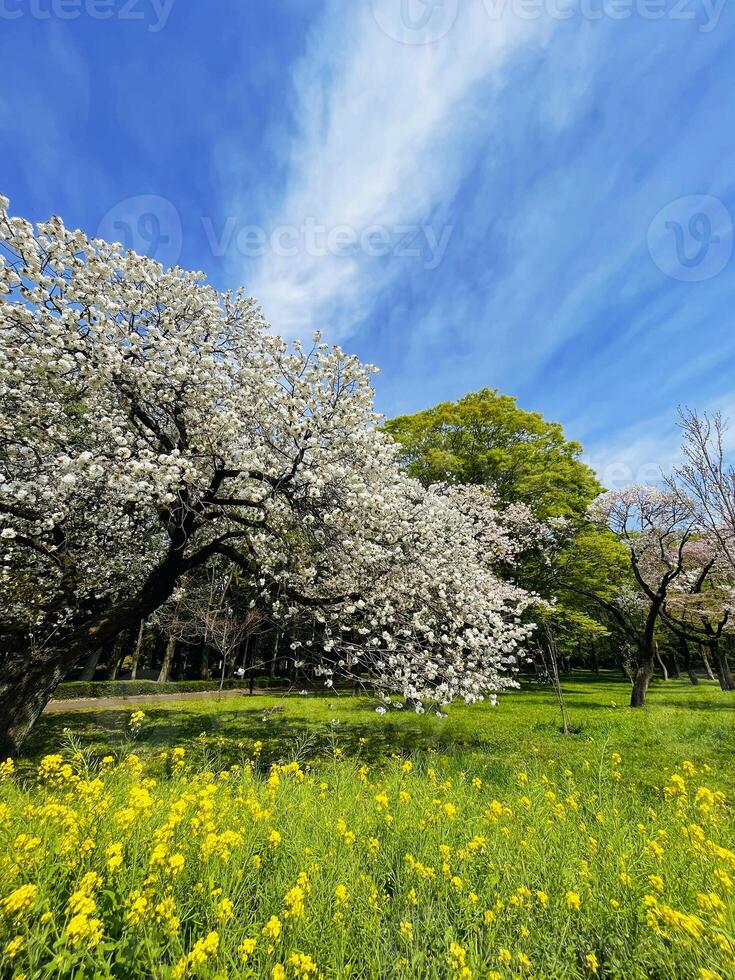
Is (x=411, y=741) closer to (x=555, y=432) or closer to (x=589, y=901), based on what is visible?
(x=589, y=901)

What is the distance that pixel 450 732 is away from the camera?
12602mm

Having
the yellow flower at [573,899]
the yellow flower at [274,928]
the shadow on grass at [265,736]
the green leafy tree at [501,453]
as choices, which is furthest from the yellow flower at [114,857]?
the green leafy tree at [501,453]

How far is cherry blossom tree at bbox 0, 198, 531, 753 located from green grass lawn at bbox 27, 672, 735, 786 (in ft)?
6.61

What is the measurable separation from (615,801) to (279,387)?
8216 mm

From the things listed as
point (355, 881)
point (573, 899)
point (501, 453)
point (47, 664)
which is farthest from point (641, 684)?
point (47, 664)

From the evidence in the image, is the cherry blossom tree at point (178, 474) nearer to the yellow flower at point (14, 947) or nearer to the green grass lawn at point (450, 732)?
the green grass lawn at point (450, 732)

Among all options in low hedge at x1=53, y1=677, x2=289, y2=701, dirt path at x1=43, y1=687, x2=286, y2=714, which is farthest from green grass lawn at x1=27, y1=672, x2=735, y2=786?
low hedge at x1=53, y1=677, x2=289, y2=701

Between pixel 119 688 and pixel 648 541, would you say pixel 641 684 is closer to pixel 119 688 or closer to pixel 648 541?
pixel 648 541

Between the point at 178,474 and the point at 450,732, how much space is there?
1049 centimetres

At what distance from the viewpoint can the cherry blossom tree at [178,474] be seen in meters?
7.36

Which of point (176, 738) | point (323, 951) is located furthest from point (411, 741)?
point (323, 951)

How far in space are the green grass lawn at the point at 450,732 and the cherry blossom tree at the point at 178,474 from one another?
2014mm

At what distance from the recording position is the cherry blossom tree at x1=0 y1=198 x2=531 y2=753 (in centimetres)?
736

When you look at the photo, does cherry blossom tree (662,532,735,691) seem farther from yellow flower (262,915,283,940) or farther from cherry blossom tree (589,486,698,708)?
yellow flower (262,915,283,940)
